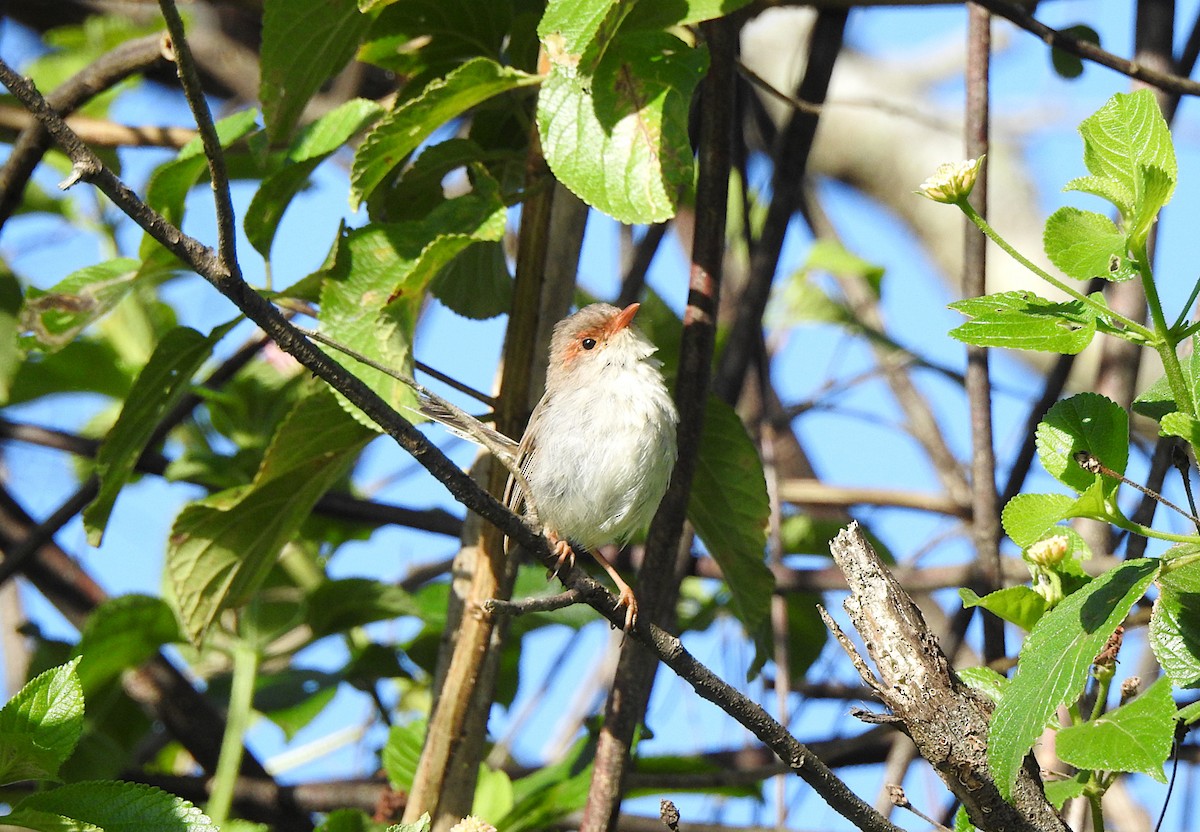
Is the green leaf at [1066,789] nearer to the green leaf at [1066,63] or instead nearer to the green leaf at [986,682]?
the green leaf at [986,682]

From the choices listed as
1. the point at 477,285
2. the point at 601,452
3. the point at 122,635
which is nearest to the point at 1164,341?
the point at 601,452

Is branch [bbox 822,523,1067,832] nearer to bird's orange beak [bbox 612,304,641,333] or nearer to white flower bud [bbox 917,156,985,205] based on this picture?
white flower bud [bbox 917,156,985,205]

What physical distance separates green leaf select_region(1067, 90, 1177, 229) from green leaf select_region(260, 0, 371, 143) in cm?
154

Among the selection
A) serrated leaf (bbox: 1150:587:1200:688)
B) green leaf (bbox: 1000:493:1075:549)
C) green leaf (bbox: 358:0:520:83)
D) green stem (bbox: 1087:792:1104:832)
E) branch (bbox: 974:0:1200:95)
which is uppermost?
branch (bbox: 974:0:1200:95)

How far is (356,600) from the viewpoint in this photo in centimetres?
324

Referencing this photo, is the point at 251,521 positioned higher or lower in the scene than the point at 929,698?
higher

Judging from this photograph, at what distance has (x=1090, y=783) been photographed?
1.96 metres

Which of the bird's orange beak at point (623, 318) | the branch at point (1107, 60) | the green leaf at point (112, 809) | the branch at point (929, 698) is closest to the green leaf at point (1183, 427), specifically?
the branch at point (929, 698)

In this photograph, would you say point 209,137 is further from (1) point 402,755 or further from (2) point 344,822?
(1) point 402,755

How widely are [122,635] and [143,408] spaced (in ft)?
2.41

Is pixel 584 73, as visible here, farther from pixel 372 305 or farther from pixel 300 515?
pixel 300 515

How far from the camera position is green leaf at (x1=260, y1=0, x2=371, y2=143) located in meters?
2.64

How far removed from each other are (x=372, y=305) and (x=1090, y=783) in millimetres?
1545

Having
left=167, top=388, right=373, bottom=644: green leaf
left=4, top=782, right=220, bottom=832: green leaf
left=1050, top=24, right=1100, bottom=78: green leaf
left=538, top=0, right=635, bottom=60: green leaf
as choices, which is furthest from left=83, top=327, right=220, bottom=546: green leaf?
left=1050, top=24, right=1100, bottom=78: green leaf
